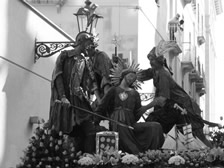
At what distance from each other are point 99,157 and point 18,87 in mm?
4949

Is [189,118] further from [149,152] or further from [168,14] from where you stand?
[168,14]

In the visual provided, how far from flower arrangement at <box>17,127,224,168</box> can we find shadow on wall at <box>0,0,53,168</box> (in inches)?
114

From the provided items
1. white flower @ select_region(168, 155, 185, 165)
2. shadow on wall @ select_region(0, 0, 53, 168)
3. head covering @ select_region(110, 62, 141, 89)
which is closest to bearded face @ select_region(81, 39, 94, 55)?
head covering @ select_region(110, 62, 141, 89)

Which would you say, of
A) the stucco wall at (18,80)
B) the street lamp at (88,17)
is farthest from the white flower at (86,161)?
the stucco wall at (18,80)

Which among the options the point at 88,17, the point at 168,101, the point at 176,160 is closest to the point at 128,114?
the point at 168,101

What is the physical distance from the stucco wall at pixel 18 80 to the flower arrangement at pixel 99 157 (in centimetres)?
279

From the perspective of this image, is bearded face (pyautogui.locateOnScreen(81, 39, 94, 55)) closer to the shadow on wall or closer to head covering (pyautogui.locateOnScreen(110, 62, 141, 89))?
head covering (pyautogui.locateOnScreen(110, 62, 141, 89))

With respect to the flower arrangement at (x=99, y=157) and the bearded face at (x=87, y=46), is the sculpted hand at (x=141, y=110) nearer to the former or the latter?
the flower arrangement at (x=99, y=157)

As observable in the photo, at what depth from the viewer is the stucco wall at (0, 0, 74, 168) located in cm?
1808

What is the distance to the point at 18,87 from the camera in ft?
62.0

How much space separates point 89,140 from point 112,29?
1145cm

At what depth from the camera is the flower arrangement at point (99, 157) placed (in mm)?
14281

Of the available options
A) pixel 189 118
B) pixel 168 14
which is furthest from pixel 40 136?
pixel 168 14

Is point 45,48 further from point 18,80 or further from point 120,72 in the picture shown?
point 120,72
